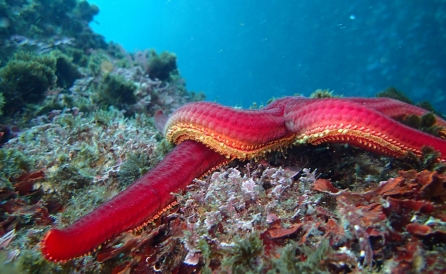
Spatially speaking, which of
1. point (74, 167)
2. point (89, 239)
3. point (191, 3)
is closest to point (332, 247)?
point (89, 239)

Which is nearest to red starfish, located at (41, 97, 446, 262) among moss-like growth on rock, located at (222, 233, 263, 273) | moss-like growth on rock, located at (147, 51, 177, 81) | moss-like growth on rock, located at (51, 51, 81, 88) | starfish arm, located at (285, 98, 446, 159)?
starfish arm, located at (285, 98, 446, 159)

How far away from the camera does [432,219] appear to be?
1.97 metres

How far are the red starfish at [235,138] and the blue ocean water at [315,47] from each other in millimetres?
1318

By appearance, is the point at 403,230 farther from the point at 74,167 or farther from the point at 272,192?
the point at 74,167

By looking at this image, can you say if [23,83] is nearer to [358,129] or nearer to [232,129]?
[232,129]

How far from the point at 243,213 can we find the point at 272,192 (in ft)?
1.23

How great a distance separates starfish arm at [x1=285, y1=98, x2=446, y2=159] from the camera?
8.49ft

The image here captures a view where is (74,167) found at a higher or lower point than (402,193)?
lower

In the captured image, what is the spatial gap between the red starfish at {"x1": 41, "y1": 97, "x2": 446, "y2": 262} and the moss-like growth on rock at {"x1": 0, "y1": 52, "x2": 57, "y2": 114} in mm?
5284

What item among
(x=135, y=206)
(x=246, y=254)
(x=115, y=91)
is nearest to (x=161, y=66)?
(x=115, y=91)

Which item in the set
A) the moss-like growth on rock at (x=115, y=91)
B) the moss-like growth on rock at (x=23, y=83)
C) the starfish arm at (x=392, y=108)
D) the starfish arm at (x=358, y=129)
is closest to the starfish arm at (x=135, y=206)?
the starfish arm at (x=358, y=129)

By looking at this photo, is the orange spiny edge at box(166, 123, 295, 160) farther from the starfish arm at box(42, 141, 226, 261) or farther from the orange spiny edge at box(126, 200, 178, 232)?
the orange spiny edge at box(126, 200, 178, 232)

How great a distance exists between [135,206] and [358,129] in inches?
92.6

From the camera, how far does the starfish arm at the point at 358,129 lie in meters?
2.59
